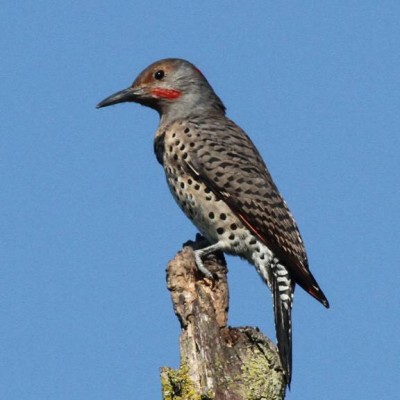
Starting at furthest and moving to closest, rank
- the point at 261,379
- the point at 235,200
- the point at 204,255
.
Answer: the point at 235,200, the point at 204,255, the point at 261,379

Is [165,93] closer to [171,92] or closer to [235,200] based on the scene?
[171,92]

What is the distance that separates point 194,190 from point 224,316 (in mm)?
2102

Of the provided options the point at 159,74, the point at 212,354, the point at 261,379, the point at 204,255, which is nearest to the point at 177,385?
the point at 212,354

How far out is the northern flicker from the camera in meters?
8.72

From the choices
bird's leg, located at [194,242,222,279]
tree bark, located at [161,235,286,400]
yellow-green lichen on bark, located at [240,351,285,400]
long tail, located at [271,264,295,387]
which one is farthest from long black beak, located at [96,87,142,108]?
yellow-green lichen on bark, located at [240,351,285,400]

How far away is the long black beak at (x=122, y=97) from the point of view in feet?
33.0

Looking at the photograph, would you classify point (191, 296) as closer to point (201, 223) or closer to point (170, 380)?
point (170, 380)

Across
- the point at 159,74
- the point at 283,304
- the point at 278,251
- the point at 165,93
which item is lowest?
the point at 283,304

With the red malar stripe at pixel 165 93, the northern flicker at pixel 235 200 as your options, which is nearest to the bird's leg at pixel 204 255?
the northern flicker at pixel 235 200

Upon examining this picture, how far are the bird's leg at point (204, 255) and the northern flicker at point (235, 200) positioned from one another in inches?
0.6

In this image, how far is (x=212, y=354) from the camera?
21.9 ft

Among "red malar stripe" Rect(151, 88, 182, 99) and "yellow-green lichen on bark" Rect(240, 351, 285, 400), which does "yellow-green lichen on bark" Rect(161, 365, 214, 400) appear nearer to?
"yellow-green lichen on bark" Rect(240, 351, 285, 400)

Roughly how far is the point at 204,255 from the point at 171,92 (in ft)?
7.58

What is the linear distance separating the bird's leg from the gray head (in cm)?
173
